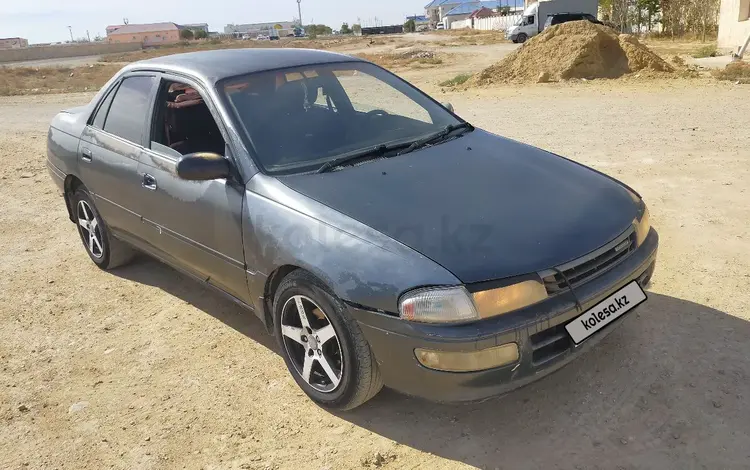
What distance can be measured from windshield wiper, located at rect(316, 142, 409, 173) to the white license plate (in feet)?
4.54

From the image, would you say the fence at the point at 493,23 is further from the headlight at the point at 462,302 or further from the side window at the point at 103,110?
the headlight at the point at 462,302

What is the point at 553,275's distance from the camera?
8.11 feet

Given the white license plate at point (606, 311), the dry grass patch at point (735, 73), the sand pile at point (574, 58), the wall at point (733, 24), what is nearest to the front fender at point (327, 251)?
the white license plate at point (606, 311)

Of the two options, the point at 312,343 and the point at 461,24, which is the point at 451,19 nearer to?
the point at 461,24

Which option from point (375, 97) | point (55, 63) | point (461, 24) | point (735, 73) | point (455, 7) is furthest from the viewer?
point (455, 7)

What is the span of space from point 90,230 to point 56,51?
253 feet

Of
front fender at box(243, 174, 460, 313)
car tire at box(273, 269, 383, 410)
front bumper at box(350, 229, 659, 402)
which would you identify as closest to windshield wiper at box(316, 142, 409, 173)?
front fender at box(243, 174, 460, 313)

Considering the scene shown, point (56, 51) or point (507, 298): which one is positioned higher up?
point (56, 51)

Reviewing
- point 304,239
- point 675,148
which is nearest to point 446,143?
point 304,239

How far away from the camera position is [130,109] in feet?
13.4

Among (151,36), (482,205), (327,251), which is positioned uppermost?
(151,36)

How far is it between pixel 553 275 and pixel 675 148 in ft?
19.3

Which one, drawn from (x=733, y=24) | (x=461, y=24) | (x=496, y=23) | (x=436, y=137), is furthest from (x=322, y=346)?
(x=461, y=24)

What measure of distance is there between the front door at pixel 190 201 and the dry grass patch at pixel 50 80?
2300cm
